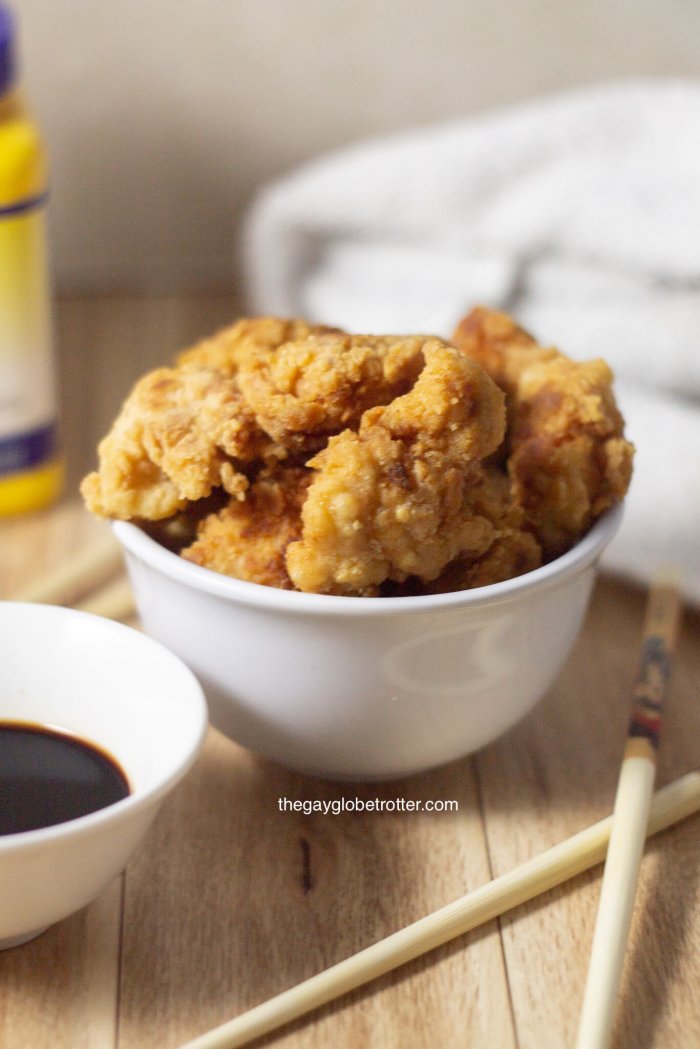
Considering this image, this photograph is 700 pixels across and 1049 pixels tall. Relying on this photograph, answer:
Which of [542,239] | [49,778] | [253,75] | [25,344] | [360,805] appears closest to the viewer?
[49,778]

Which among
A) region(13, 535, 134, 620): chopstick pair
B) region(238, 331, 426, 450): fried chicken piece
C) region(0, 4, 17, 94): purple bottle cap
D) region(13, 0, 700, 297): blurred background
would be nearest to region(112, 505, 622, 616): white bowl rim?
region(238, 331, 426, 450): fried chicken piece

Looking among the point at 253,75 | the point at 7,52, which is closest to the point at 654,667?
the point at 7,52

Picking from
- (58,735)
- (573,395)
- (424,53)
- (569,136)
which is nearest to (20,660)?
(58,735)

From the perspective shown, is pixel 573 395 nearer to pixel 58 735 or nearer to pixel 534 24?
pixel 58 735

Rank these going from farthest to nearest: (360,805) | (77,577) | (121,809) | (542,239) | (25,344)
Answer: (542,239)
(25,344)
(77,577)
(360,805)
(121,809)

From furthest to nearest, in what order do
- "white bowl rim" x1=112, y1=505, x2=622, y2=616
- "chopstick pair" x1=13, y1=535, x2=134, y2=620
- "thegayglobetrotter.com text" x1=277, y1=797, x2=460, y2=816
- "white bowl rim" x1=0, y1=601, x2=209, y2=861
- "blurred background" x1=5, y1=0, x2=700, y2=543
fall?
1. "blurred background" x1=5, y1=0, x2=700, y2=543
2. "chopstick pair" x1=13, y1=535, x2=134, y2=620
3. "thegayglobetrotter.com text" x1=277, y1=797, x2=460, y2=816
4. "white bowl rim" x1=112, y1=505, x2=622, y2=616
5. "white bowl rim" x1=0, y1=601, x2=209, y2=861

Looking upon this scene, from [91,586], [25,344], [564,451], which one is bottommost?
[91,586]

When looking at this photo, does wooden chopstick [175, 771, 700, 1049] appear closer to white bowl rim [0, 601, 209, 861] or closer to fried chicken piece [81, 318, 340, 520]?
white bowl rim [0, 601, 209, 861]

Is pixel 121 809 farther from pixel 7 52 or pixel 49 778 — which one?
pixel 7 52
